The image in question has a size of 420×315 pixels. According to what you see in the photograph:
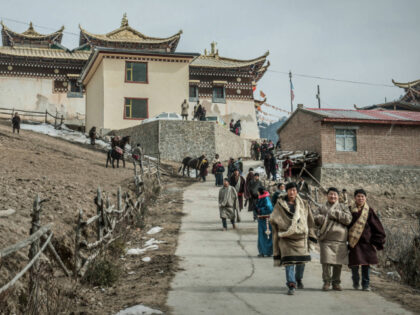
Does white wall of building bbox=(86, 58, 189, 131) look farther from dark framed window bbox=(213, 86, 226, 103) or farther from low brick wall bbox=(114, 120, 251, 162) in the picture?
dark framed window bbox=(213, 86, 226, 103)

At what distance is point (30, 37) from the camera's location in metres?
46.7

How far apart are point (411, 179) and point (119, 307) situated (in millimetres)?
23163

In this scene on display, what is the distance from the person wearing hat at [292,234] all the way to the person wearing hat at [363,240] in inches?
24.6

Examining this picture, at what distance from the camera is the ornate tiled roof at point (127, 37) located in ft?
136

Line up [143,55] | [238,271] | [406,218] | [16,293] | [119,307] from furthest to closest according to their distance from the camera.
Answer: [143,55] → [406,218] → [238,271] → [119,307] → [16,293]

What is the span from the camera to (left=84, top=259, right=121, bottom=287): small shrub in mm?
7469

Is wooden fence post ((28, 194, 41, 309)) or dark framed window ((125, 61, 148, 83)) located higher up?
dark framed window ((125, 61, 148, 83))

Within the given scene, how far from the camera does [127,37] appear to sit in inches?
1679

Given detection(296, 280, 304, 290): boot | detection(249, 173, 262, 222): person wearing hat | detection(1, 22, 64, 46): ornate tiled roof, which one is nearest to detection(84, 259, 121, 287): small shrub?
detection(296, 280, 304, 290): boot

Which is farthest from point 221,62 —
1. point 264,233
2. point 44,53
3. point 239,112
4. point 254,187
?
point 264,233

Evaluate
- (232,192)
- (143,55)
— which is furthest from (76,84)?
(232,192)

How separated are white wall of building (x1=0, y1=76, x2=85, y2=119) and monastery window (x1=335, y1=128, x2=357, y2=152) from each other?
22.7 metres

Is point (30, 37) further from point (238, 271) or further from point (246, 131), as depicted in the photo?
point (238, 271)

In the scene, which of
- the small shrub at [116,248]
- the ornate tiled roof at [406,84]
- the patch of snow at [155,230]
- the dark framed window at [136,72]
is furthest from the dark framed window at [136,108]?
the ornate tiled roof at [406,84]
